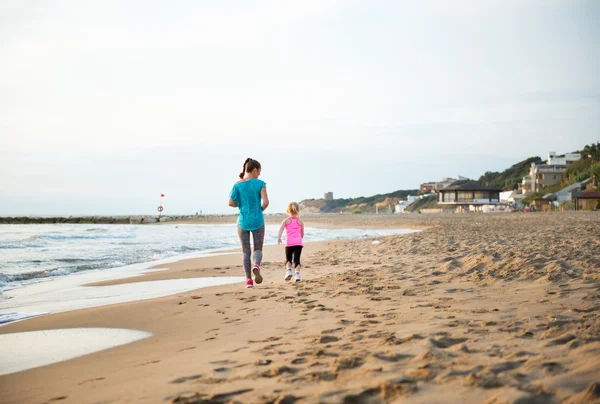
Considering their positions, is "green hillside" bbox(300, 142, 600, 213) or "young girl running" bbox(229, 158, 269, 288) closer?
"young girl running" bbox(229, 158, 269, 288)

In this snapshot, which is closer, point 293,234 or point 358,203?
point 293,234

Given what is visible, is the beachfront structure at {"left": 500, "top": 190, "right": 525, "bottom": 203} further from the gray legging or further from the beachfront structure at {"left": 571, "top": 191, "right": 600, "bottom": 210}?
the gray legging

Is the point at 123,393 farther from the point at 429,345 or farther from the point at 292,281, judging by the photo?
the point at 292,281

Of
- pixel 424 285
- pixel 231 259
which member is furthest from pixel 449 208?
pixel 424 285

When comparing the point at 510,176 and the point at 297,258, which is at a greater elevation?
the point at 510,176

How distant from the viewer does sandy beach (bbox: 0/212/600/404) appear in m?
2.46

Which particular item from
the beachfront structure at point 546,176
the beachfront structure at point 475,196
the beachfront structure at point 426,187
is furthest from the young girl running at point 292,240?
the beachfront structure at point 426,187

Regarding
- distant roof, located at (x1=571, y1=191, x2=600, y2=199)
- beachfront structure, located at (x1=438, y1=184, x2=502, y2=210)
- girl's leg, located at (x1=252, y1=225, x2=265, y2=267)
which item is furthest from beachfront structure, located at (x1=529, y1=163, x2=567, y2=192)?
girl's leg, located at (x1=252, y1=225, x2=265, y2=267)

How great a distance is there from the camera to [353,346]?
127 inches

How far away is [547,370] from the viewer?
2.57 m

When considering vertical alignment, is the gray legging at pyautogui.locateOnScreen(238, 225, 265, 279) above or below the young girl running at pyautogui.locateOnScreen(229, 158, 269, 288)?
below

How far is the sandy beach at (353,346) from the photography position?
246 centimetres

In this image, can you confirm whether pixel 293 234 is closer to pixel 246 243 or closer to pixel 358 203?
pixel 246 243

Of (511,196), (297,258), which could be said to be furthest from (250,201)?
(511,196)
